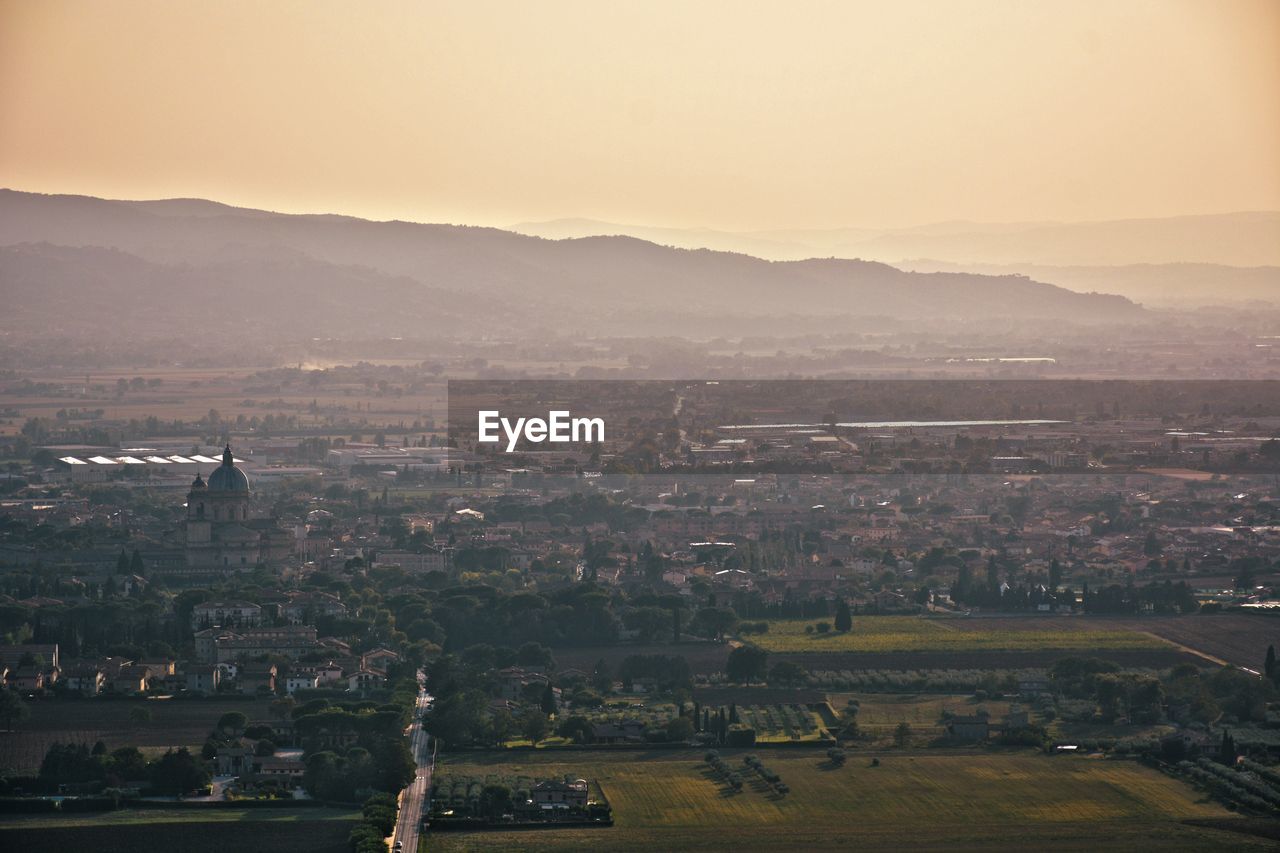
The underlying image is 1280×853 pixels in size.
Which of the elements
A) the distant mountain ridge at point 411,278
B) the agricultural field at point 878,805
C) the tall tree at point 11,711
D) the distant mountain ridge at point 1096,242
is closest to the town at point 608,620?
the tall tree at point 11,711

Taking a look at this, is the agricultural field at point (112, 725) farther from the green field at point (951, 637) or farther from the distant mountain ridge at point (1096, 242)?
the distant mountain ridge at point (1096, 242)

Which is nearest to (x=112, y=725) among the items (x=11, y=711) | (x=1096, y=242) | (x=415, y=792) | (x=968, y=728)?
(x=11, y=711)

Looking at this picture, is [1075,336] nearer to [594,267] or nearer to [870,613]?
[594,267]

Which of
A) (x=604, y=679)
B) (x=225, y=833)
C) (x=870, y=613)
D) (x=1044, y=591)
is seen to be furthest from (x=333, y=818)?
(x=1044, y=591)

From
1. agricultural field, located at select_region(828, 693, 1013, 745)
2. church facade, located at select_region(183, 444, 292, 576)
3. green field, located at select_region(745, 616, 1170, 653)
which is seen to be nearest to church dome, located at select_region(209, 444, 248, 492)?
church facade, located at select_region(183, 444, 292, 576)

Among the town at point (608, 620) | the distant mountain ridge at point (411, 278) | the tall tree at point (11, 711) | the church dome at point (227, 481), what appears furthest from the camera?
the distant mountain ridge at point (411, 278)

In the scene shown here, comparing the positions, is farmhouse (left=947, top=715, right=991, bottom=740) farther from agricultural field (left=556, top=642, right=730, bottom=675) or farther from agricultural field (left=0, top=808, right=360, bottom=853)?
agricultural field (left=0, top=808, right=360, bottom=853)
